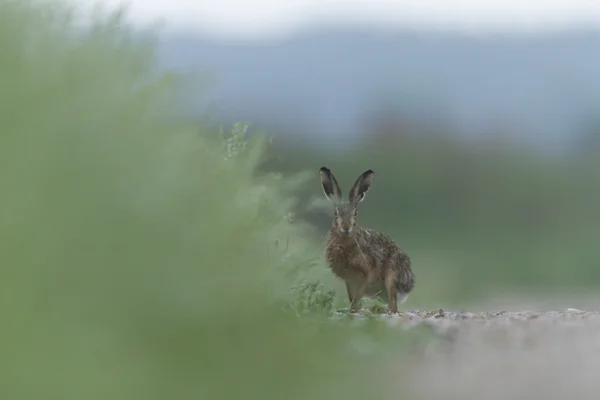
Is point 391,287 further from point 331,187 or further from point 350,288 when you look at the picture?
point 331,187

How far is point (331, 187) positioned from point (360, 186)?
15 centimetres

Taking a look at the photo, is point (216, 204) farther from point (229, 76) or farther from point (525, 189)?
point (525, 189)

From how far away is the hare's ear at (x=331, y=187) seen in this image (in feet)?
22.7

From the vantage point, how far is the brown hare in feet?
22.9

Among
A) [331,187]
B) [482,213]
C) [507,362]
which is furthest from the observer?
[482,213]

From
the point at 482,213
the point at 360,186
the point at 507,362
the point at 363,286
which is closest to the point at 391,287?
the point at 363,286

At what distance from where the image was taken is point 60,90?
11.5 ft

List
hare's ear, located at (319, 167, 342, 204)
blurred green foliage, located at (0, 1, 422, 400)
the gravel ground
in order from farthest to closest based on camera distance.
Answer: hare's ear, located at (319, 167, 342, 204), the gravel ground, blurred green foliage, located at (0, 1, 422, 400)

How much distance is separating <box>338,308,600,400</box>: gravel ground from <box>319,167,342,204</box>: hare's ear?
1.59 metres

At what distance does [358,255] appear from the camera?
23.1 ft

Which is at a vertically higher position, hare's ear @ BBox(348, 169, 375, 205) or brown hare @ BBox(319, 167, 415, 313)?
hare's ear @ BBox(348, 169, 375, 205)

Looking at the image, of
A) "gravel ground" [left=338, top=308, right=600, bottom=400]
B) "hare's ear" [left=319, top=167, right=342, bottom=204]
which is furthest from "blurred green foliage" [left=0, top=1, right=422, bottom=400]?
"hare's ear" [left=319, top=167, right=342, bottom=204]

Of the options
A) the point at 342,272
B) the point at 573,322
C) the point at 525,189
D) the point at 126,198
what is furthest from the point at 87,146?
the point at 525,189

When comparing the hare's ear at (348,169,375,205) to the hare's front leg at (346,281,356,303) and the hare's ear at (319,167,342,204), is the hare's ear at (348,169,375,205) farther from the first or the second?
the hare's front leg at (346,281,356,303)
